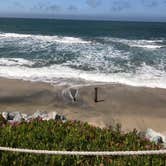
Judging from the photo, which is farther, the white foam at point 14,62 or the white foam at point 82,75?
the white foam at point 14,62

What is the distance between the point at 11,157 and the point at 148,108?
36.7 ft

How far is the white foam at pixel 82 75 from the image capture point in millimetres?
20828

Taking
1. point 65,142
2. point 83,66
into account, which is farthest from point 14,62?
point 65,142

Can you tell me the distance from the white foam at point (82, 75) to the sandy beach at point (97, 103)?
3.81 ft

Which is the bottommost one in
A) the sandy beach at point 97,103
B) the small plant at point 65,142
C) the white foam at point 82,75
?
the white foam at point 82,75

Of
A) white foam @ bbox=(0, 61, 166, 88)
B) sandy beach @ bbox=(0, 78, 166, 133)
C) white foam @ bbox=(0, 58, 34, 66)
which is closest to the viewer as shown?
sandy beach @ bbox=(0, 78, 166, 133)

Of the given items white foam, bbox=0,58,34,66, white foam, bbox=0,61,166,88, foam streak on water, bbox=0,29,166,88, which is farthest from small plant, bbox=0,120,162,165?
white foam, bbox=0,58,34,66

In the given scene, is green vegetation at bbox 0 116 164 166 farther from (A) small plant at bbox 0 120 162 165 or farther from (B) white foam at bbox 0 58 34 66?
(B) white foam at bbox 0 58 34 66

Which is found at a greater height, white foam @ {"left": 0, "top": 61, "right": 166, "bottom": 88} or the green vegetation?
the green vegetation

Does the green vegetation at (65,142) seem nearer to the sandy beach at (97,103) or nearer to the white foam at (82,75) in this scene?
the sandy beach at (97,103)

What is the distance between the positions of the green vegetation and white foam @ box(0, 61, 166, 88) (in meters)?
12.8

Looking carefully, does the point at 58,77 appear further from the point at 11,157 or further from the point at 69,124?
the point at 11,157

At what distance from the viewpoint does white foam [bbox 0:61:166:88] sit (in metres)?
20.8

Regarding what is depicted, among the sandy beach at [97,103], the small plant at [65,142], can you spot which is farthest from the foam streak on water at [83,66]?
the small plant at [65,142]
